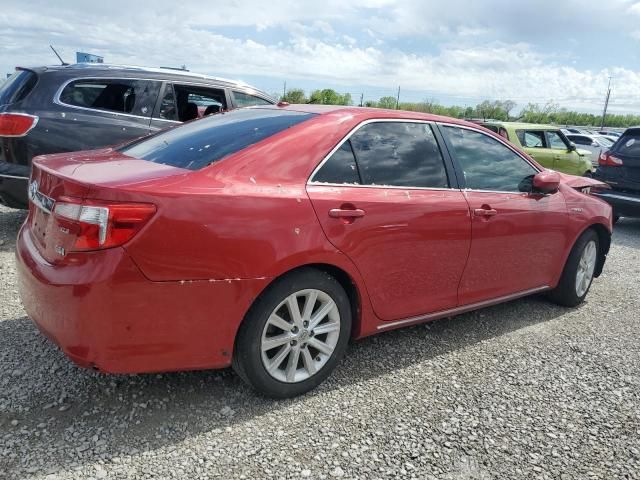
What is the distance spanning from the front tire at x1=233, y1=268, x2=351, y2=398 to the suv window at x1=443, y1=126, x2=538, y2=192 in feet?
4.54

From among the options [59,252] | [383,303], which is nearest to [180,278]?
[59,252]

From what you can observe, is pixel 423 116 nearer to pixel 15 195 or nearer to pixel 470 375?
pixel 470 375

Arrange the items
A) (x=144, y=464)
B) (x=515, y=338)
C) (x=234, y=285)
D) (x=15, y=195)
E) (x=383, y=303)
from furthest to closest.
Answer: (x=15, y=195)
(x=515, y=338)
(x=383, y=303)
(x=234, y=285)
(x=144, y=464)

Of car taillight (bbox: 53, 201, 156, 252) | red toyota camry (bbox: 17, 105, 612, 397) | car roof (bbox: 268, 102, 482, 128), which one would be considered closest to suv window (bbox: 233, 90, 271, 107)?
car roof (bbox: 268, 102, 482, 128)

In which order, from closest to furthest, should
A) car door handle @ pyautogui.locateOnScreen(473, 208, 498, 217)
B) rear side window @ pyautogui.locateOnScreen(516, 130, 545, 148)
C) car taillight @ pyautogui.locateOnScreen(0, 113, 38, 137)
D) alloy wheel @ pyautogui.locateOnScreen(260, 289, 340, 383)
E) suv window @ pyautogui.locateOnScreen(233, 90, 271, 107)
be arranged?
alloy wheel @ pyautogui.locateOnScreen(260, 289, 340, 383)
car door handle @ pyautogui.locateOnScreen(473, 208, 498, 217)
car taillight @ pyautogui.locateOnScreen(0, 113, 38, 137)
suv window @ pyautogui.locateOnScreen(233, 90, 271, 107)
rear side window @ pyautogui.locateOnScreen(516, 130, 545, 148)

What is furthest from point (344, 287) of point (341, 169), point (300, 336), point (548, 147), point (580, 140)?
point (580, 140)

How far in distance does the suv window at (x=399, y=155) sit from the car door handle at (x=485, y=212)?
28cm

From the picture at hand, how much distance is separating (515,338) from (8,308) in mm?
3622

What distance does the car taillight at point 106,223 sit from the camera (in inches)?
89.8

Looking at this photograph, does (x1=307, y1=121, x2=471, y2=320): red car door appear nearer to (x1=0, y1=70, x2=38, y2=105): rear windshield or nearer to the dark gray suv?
the dark gray suv

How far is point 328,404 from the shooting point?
9.56ft

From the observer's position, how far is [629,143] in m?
8.50

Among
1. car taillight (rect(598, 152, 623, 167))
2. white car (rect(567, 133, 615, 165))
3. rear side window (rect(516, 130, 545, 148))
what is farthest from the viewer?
white car (rect(567, 133, 615, 165))

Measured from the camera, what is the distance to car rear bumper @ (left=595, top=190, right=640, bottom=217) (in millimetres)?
8188
